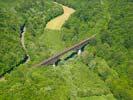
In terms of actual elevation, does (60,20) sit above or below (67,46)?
above

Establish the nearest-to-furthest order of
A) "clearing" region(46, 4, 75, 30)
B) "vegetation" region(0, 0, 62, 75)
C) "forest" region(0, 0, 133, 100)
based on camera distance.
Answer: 1. "forest" region(0, 0, 133, 100)
2. "vegetation" region(0, 0, 62, 75)
3. "clearing" region(46, 4, 75, 30)

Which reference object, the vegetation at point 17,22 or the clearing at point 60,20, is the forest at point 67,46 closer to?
the vegetation at point 17,22

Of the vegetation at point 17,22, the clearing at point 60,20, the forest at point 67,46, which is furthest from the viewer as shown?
the clearing at point 60,20

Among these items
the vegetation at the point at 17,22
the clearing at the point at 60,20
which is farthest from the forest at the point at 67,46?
the clearing at the point at 60,20

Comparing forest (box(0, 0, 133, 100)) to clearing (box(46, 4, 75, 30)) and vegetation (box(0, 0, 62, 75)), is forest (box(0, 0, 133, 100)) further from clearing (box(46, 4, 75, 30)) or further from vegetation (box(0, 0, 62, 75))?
clearing (box(46, 4, 75, 30))

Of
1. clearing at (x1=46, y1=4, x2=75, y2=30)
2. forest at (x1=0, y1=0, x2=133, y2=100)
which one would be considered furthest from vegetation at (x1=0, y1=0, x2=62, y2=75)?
clearing at (x1=46, y1=4, x2=75, y2=30)

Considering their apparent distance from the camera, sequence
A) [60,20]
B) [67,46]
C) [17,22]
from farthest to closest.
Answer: [60,20]
[17,22]
[67,46]

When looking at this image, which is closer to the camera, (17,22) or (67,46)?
(67,46)

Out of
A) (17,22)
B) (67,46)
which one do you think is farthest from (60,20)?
(67,46)

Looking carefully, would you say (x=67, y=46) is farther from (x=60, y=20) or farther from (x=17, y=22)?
(x=60, y=20)
